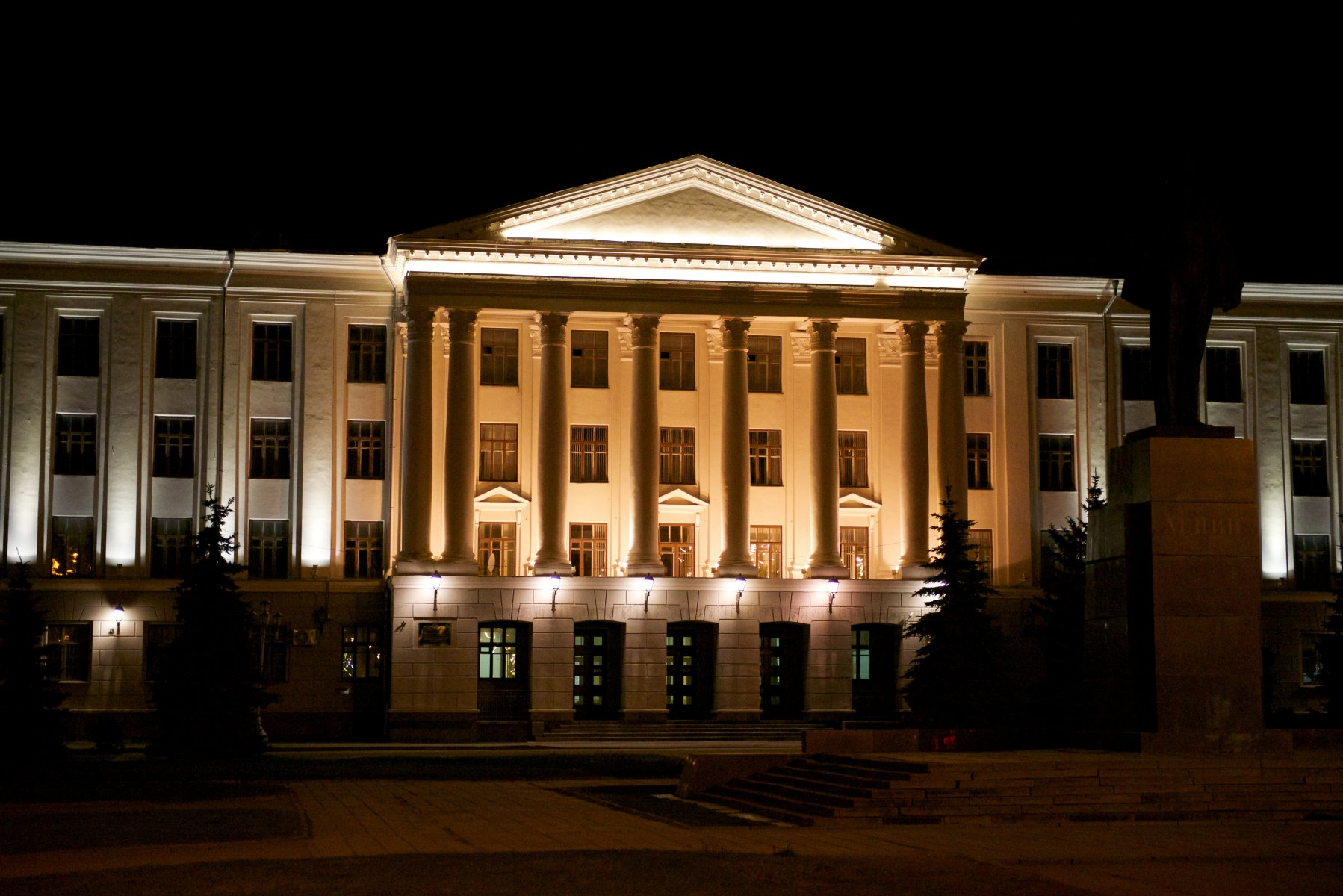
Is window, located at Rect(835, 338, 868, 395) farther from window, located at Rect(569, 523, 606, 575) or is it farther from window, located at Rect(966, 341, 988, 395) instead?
window, located at Rect(569, 523, 606, 575)

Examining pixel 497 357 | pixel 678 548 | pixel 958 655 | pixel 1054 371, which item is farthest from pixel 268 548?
pixel 1054 371

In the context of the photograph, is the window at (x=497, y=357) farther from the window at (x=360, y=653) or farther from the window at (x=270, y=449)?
the window at (x=360, y=653)

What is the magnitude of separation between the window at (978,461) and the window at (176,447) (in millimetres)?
23067

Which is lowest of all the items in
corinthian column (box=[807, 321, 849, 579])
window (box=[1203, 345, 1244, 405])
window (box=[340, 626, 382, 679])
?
window (box=[340, 626, 382, 679])

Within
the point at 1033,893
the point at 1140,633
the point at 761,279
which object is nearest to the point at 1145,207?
the point at 1140,633

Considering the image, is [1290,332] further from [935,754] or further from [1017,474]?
[935,754]

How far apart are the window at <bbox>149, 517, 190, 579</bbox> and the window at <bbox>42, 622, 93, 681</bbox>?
8.03ft

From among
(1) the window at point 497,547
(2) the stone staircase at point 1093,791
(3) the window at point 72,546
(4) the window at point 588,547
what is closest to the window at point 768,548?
(4) the window at point 588,547

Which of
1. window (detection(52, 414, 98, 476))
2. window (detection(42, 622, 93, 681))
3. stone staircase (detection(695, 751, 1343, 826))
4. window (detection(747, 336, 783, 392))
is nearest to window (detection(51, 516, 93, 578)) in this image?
window (detection(52, 414, 98, 476))

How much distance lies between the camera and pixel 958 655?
131 ft

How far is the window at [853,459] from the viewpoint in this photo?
50.6m

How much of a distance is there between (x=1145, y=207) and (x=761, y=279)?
2603 centimetres

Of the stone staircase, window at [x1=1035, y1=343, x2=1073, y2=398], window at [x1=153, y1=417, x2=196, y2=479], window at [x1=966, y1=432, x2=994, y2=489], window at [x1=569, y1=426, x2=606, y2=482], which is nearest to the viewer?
the stone staircase

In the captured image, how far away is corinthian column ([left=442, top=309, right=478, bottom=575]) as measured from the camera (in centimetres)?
4647
